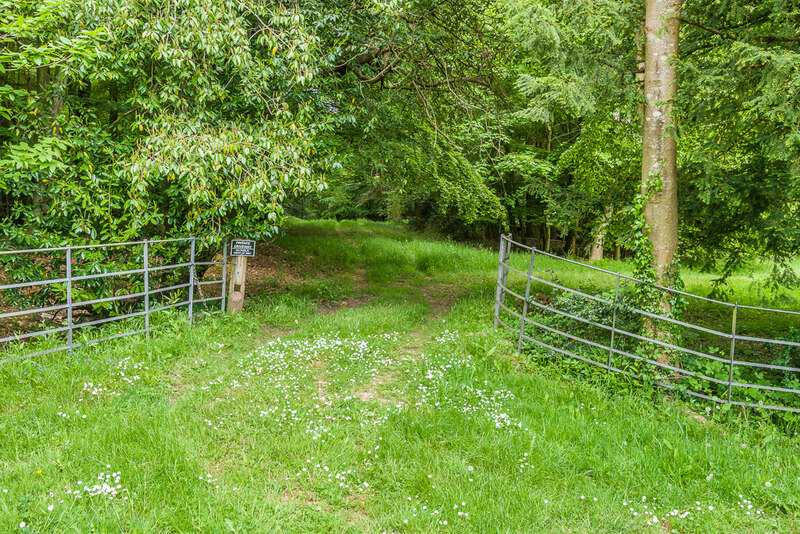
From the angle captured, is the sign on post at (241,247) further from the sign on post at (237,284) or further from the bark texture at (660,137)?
the bark texture at (660,137)

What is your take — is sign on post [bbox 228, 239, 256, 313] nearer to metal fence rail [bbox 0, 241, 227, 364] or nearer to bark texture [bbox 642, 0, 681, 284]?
metal fence rail [bbox 0, 241, 227, 364]

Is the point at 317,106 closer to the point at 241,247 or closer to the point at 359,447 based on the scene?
the point at 241,247

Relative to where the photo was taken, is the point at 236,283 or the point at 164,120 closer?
the point at 164,120

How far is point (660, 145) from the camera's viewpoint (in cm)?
620

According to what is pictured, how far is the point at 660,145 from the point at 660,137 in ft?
0.33

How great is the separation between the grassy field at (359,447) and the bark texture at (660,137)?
204 cm

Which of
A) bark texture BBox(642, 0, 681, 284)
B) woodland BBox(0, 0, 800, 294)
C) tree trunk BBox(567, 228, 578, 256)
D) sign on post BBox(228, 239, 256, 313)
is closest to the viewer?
woodland BBox(0, 0, 800, 294)

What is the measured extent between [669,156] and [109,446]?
7.01 meters

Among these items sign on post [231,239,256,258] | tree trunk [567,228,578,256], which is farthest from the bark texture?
tree trunk [567,228,578,256]

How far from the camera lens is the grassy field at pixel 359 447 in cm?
351

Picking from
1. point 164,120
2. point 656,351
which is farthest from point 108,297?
point 656,351

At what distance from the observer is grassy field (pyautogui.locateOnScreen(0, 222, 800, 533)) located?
3512 millimetres

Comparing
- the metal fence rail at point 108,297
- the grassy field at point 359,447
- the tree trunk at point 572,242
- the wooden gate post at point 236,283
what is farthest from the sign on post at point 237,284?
the tree trunk at point 572,242

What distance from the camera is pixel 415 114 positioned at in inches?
428
